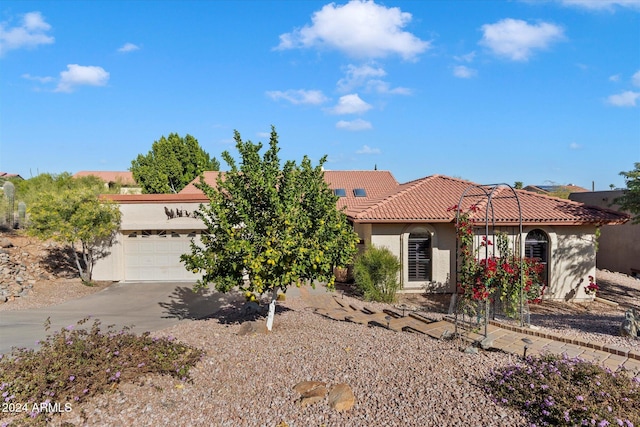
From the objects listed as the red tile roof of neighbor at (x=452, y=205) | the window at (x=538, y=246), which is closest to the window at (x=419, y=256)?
the red tile roof of neighbor at (x=452, y=205)

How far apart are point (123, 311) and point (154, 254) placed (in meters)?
4.85

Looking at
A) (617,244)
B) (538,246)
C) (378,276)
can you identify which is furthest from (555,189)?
(378,276)

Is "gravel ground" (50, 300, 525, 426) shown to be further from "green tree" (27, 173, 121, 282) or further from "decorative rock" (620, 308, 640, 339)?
"green tree" (27, 173, 121, 282)

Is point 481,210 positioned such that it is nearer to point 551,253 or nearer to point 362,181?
point 551,253

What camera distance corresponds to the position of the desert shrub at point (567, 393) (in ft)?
15.3

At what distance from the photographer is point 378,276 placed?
13.6m

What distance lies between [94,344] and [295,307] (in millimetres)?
6031

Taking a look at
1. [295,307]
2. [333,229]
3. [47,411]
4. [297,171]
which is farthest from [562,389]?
[295,307]

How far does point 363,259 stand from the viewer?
1409cm

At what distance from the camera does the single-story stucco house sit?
14.7 m

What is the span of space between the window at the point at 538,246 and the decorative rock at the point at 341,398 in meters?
12.2

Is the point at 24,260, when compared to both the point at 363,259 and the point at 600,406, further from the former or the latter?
the point at 600,406

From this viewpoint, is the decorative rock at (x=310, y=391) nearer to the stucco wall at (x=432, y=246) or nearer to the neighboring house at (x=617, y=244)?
the stucco wall at (x=432, y=246)

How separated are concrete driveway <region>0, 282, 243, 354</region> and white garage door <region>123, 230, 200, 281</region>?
1.01 metres
